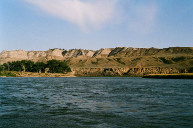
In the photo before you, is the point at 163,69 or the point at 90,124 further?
the point at 163,69

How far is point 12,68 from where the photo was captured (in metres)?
200

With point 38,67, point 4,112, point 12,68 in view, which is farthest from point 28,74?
point 4,112

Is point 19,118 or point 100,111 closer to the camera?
point 19,118

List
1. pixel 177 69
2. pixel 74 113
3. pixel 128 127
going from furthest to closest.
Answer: pixel 177 69
pixel 74 113
pixel 128 127

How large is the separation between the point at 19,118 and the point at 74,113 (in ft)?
13.9

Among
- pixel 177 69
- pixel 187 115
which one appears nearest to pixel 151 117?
pixel 187 115

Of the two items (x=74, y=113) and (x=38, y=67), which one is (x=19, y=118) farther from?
(x=38, y=67)

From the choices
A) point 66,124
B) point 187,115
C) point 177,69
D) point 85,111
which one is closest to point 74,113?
point 85,111

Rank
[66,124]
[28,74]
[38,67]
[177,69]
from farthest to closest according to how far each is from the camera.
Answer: [38,67]
[177,69]
[28,74]
[66,124]

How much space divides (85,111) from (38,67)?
182 metres

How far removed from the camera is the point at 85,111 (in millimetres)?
18875

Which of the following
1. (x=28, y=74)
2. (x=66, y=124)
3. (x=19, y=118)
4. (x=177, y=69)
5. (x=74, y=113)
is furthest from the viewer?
(x=177, y=69)

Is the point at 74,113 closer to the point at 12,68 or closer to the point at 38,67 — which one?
the point at 38,67

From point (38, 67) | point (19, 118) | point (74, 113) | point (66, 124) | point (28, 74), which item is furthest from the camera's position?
Result: point (38, 67)
